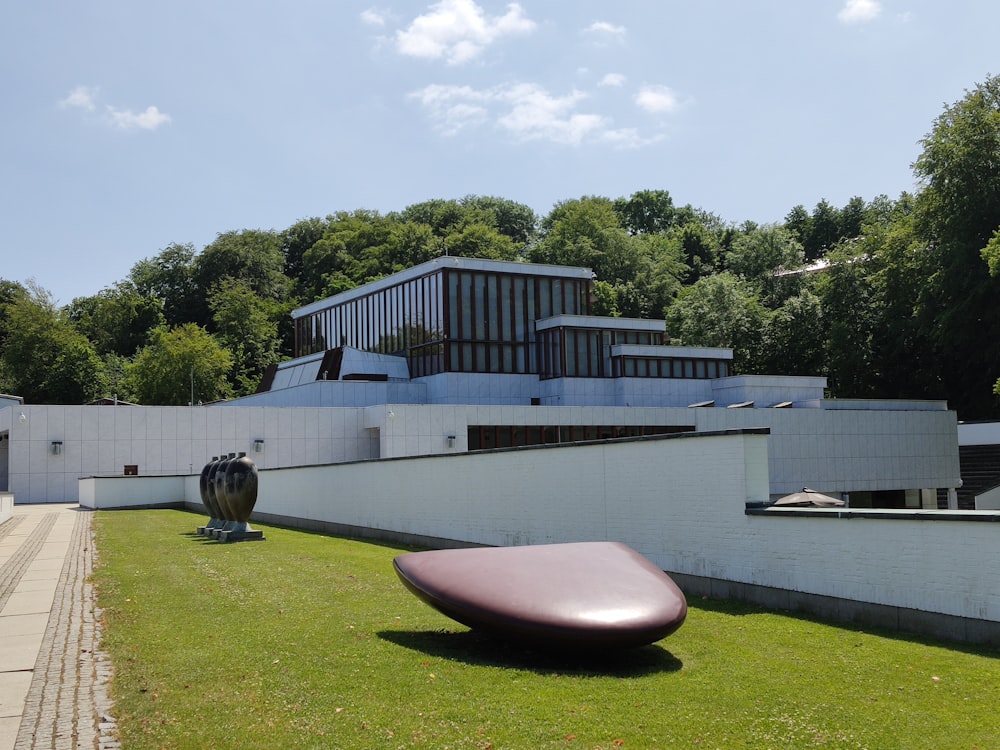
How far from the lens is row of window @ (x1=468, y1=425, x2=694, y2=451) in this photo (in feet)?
156

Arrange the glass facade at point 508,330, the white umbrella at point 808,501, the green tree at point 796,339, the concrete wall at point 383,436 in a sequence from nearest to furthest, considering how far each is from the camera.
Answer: the white umbrella at point 808,501 < the concrete wall at point 383,436 < the glass facade at point 508,330 < the green tree at point 796,339

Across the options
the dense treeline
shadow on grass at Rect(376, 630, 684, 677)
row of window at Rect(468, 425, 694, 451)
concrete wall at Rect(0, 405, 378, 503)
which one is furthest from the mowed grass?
the dense treeline

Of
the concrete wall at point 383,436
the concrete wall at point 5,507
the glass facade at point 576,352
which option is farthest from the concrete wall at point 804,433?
the concrete wall at point 5,507

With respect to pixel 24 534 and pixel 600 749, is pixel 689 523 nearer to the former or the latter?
pixel 600 749

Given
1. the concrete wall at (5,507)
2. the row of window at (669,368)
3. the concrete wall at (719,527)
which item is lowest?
the concrete wall at (5,507)

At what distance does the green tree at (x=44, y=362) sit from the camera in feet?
295

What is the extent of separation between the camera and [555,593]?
383 inches

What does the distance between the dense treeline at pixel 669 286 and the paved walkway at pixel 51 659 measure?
47.7m

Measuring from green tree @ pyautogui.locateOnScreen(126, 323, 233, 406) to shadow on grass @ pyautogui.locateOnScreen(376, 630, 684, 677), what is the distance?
8006 centimetres

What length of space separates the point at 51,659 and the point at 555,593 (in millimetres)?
5225

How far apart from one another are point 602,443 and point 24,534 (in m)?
18.1

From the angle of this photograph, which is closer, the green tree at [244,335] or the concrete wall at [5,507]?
the concrete wall at [5,507]

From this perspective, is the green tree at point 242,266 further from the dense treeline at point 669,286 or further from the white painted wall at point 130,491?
the white painted wall at point 130,491

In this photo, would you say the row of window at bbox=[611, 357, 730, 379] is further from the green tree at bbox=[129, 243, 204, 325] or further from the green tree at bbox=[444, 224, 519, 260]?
the green tree at bbox=[129, 243, 204, 325]
